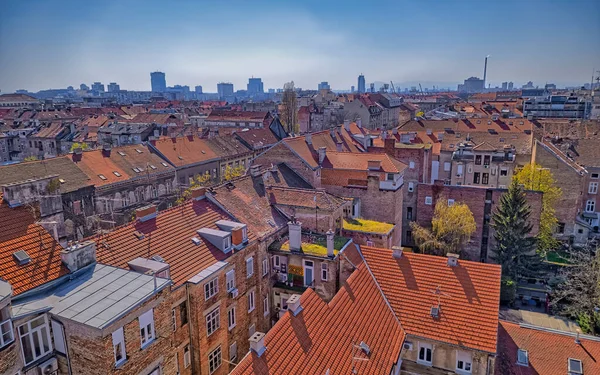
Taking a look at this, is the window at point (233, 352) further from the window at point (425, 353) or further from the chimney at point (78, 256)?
the window at point (425, 353)

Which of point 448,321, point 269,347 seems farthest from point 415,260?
point 269,347

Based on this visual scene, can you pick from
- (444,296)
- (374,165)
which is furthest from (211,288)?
(374,165)

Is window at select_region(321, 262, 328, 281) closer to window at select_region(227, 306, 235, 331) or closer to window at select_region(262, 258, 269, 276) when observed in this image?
window at select_region(262, 258, 269, 276)

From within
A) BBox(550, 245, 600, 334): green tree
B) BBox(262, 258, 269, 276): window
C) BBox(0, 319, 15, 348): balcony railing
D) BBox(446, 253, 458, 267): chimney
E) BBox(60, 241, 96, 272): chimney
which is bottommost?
BBox(550, 245, 600, 334): green tree

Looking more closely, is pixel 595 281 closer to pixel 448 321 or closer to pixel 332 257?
pixel 448 321

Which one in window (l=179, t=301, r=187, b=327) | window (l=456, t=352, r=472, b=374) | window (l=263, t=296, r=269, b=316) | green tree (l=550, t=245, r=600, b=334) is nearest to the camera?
window (l=179, t=301, r=187, b=327)

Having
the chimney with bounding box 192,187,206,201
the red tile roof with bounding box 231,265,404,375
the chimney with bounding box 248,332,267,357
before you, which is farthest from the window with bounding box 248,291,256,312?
the chimney with bounding box 248,332,267,357
